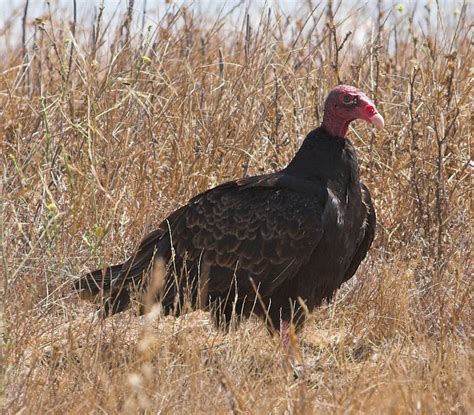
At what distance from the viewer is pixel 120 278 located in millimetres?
4781

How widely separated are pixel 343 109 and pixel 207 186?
1.29 metres

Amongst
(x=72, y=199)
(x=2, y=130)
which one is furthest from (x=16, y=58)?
(x=72, y=199)

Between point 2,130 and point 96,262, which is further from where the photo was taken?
point 2,130

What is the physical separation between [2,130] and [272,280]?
1989 mm

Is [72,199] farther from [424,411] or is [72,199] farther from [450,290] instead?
[424,411]

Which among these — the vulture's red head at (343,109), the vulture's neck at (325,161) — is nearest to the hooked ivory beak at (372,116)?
the vulture's red head at (343,109)

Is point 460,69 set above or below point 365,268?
above

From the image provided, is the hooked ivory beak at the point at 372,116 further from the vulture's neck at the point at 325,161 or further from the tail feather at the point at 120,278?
the tail feather at the point at 120,278

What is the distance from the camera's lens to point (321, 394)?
12.7ft

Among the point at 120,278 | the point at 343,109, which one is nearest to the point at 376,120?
the point at 343,109

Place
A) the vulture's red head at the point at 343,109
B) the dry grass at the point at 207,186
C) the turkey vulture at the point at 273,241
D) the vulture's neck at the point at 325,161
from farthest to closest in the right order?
the vulture's red head at the point at 343,109 → the vulture's neck at the point at 325,161 → the turkey vulture at the point at 273,241 → the dry grass at the point at 207,186

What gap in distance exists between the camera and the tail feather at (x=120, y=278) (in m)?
4.65

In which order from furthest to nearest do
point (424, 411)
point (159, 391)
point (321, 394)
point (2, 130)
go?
point (2, 130) → point (321, 394) → point (159, 391) → point (424, 411)

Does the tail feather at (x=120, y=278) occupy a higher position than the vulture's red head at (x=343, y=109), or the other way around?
the vulture's red head at (x=343, y=109)
